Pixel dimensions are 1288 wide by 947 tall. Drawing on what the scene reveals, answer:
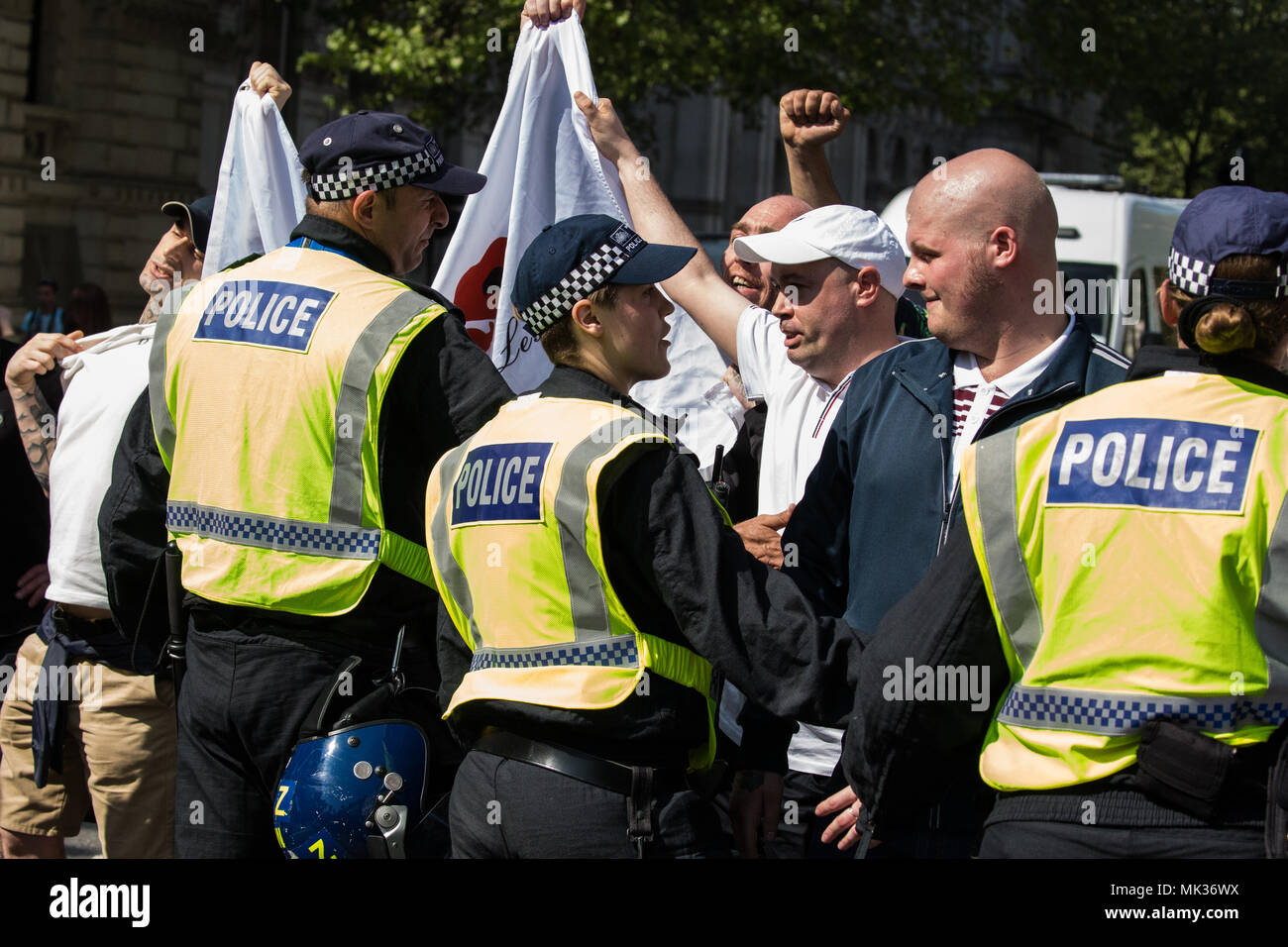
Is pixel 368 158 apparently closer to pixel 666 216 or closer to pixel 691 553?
pixel 666 216

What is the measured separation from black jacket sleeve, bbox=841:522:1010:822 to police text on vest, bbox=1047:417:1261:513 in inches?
8.5

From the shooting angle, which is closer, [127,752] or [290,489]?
[290,489]

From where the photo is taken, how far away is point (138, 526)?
3684mm

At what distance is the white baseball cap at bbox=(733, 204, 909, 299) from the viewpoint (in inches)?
143

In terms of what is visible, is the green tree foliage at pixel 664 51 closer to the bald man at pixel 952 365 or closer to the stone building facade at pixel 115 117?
the stone building facade at pixel 115 117

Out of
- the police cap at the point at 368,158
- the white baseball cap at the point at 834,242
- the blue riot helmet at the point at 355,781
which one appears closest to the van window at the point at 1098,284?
the white baseball cap at the point at 834,242

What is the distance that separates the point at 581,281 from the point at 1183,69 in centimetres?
2420

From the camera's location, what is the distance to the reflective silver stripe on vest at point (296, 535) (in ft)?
10.6

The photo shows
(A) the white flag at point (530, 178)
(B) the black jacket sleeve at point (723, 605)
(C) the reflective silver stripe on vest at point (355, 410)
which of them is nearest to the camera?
(B) the black jacket sleeve at point (723, 605)

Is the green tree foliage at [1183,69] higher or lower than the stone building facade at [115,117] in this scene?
higher

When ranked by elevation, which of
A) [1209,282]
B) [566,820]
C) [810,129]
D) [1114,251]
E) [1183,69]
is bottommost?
[566,820]

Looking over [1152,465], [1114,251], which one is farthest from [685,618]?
[1114,251]

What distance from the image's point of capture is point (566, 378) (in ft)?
9.62
